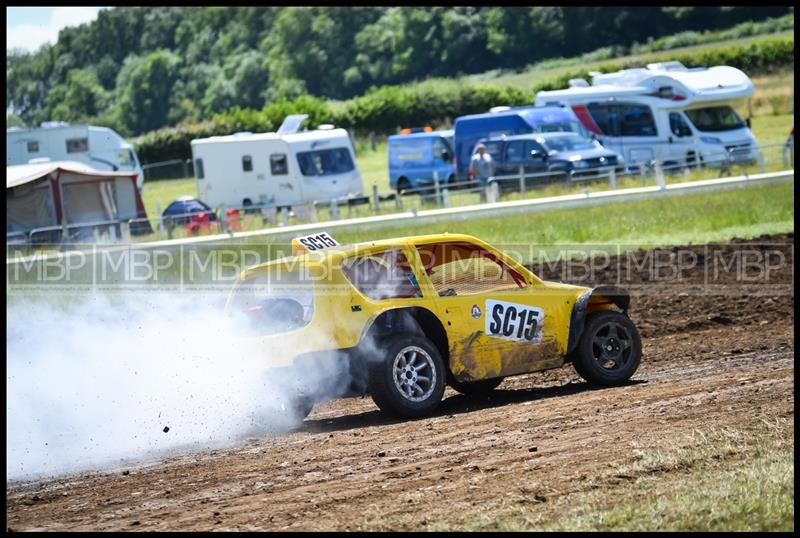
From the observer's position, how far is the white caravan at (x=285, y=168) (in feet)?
120

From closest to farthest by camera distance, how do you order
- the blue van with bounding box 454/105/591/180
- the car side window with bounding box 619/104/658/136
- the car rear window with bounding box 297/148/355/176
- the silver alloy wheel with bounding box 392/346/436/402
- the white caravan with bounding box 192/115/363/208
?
the silver alloy wheel with bounding box 392/346/436/402 < the blue van with bounding box 454/105/591/180 < the car side window with bounding box 619/104/658/136 < the white caravan with bounding box 192/115/363/208 < the car rear window with bounding box 297/148/355/176

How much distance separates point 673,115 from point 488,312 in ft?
86.6

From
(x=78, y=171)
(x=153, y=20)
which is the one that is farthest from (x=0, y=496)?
(x=153, y=20)

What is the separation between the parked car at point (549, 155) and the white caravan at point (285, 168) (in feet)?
17.1

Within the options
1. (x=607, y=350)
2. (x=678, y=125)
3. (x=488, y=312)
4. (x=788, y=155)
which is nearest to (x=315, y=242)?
(x=488, y=312)

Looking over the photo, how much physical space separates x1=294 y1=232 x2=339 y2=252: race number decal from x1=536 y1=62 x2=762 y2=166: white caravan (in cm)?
2491

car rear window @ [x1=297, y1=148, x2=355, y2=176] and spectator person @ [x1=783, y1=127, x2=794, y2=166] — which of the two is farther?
car rear window @ [x1=297, y1=148, x2=355, y2=176]

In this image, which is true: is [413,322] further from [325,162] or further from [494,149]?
[325,162]

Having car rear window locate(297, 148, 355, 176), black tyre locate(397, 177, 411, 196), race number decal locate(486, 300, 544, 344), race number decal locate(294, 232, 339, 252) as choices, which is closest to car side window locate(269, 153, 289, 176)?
car rear window locate(297, 148, 355, 176)

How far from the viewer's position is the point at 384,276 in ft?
33.1

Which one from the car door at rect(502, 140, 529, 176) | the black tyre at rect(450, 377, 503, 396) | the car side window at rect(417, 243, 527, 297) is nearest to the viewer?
the car side window at rect(417, 243, 527, 297)

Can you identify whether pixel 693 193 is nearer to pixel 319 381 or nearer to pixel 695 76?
pixel 695 76

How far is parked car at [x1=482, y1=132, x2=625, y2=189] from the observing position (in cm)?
3228

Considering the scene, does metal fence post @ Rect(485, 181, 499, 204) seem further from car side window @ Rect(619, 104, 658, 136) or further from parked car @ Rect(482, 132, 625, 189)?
car side window @ Rect(619, 104, 658, 136)
